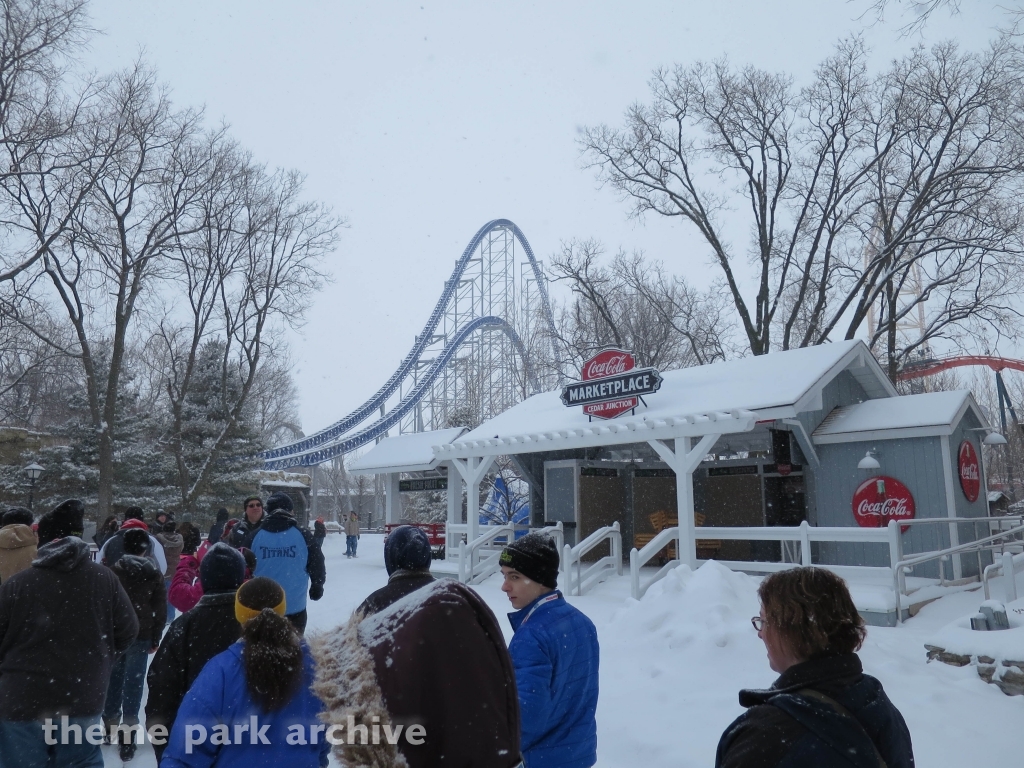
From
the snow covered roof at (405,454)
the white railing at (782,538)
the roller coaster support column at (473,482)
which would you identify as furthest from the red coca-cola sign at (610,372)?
the snow covered roof at (405,454)

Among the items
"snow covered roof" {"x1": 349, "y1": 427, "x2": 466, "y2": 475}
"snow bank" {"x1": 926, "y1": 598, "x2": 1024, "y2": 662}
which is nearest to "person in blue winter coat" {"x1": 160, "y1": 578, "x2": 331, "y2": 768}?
"snow bank" {"x1": 926, "y1": 598, "x2": 1024, "y2": 662}

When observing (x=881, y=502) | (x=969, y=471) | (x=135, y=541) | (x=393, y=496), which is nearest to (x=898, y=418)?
(x=881, y=502)

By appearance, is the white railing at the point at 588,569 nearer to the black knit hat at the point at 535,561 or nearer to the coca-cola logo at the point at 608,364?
the coca-cola logo at the point at 608,364

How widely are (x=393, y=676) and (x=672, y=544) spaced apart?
15.6 meters

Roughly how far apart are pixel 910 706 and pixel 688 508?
5.52 metres

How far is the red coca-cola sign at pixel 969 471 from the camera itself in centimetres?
1182

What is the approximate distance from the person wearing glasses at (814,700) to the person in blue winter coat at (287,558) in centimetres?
448

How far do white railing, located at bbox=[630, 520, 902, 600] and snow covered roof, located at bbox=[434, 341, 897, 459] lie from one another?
55.7 inches

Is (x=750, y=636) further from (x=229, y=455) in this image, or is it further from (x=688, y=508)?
(x=229, y=455)

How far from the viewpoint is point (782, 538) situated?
10.0 metres

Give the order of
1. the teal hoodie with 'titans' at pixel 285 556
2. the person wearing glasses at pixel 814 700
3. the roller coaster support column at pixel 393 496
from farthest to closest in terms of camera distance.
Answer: the roller coaster support column at pixel 393 496 < the teal hoodie with 'titans' at pixel 285 556 < the person wearing glasses at pixel 814 700

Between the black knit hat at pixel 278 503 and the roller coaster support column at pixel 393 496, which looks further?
the roller coaster support column at pixel 393 496

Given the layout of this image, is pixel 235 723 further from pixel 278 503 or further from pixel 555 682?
pixel 278 503

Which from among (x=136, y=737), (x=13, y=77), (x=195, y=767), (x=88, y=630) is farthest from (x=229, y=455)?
(x=195, y=767)
